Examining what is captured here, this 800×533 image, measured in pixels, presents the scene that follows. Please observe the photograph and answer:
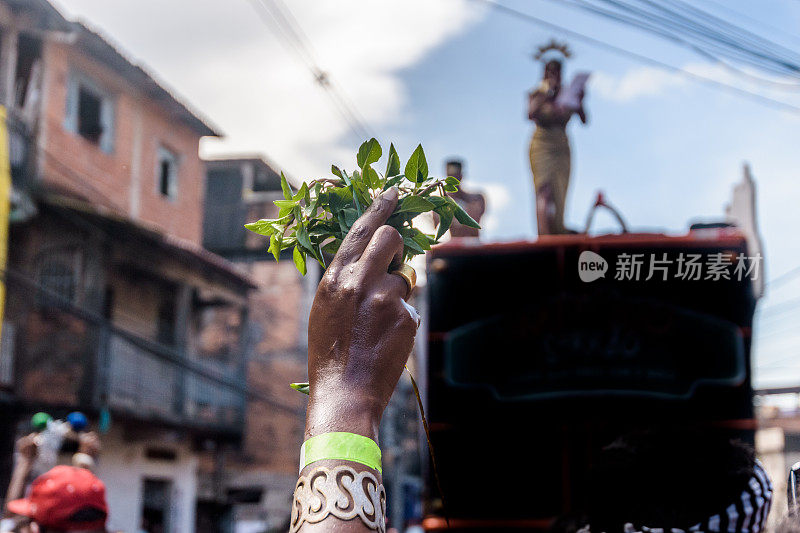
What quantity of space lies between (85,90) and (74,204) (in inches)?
102

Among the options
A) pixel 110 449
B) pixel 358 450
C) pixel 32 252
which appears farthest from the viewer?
pixel 110 449

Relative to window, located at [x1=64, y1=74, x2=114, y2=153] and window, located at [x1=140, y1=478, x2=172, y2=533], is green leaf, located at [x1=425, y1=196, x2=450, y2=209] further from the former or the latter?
window, located at [x1=140, y1=478, x2=172, y2=533]

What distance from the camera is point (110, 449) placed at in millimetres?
14312

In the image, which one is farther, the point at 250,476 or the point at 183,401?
the point at 250,476

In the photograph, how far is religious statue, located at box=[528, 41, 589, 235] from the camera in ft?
17.5

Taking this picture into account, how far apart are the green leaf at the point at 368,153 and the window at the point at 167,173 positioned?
52.9 ft

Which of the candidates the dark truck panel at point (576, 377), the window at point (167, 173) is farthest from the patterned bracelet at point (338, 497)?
the window at point (167, 173)

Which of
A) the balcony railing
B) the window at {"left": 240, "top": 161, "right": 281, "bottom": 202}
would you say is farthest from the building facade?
the window at {"left": 240, "top": 161, "right": 281, "bottom": 202}

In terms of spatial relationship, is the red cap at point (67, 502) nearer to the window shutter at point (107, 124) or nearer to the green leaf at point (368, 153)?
the green leaf at point (368, 153)

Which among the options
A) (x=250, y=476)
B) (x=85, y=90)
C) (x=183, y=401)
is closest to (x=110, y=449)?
(x=183, y=401)

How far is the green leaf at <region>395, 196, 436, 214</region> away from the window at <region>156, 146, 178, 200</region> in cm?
1624

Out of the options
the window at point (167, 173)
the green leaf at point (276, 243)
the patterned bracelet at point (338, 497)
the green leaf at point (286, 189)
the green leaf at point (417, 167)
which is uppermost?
the window at point (167, 173)

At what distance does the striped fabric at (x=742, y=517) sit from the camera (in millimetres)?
1991

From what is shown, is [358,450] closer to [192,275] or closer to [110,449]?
[110,449]
